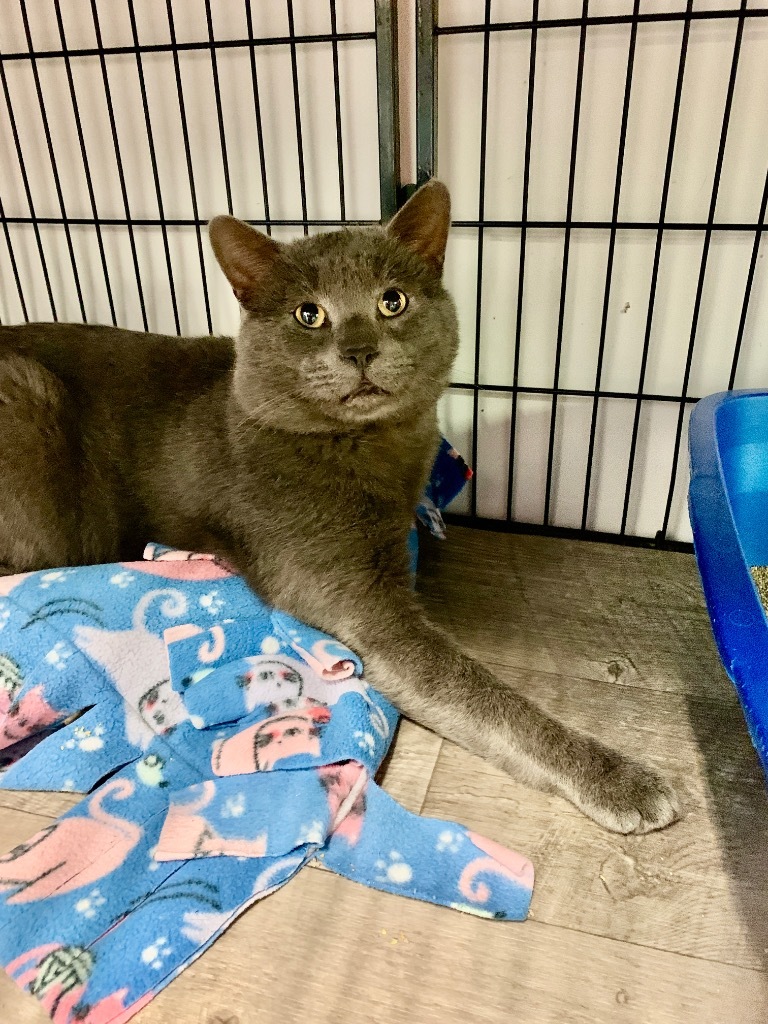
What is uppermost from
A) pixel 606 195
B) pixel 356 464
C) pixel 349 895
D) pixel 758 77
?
pixel 758 77

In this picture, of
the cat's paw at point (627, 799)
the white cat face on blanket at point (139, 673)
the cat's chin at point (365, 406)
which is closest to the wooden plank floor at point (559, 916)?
the cat's paw at point (627, 799)

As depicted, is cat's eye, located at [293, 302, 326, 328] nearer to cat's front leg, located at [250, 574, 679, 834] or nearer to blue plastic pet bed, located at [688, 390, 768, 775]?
cat's front leg, located at [250, 574, 679, 834]

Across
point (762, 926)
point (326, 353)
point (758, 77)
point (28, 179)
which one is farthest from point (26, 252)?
point (762, 926)

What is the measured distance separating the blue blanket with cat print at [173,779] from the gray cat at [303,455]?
77mm

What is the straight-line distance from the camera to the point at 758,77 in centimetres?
108

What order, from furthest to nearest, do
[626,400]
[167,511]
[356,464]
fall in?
1. [626,400]
2. [167,511]
3. [356,464]

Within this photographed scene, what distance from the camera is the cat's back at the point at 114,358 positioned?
117 centimetres

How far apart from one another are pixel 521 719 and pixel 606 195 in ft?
2.90

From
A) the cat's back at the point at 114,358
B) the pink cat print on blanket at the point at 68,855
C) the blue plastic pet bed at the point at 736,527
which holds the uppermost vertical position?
Result: the cat's back at the point at 114,358

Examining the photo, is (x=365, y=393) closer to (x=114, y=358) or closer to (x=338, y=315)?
(x=338, y=315)

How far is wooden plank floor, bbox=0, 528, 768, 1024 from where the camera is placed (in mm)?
671

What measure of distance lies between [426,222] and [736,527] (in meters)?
0.58

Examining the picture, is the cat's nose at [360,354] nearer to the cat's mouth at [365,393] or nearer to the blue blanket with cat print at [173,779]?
the cat's mouth at [365,393]

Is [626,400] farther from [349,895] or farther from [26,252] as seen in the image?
[26,252]
